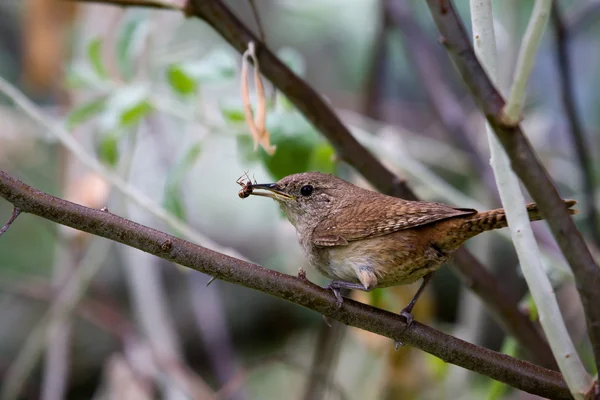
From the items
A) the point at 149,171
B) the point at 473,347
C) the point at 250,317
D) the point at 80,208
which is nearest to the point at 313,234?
the point at 473,347

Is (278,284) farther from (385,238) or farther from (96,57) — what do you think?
(96,57)

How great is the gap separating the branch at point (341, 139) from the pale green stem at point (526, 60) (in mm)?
815

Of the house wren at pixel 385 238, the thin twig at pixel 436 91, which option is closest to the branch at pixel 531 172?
the house wren at pixel 385 238

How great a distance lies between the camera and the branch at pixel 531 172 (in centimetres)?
101

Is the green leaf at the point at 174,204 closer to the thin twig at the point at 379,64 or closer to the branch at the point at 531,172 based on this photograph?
the branch at the point at 531,172

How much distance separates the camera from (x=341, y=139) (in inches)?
72.6

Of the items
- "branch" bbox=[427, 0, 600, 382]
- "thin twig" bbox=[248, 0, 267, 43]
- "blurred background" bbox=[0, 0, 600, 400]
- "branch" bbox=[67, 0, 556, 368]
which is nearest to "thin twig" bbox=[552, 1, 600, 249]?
"blurred background" bbox=[0, 0, 600, 400]

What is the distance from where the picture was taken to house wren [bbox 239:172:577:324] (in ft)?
5.62

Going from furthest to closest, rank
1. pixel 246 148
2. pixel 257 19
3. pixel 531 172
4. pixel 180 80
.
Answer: pixel 246 148 → pixel 180 80 → pixel 257 19 → pixel 531 172

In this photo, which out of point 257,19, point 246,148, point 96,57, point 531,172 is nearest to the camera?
point 531,172

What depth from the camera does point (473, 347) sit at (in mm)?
1373

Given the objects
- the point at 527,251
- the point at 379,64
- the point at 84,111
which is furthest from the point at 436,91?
the point at 527,251

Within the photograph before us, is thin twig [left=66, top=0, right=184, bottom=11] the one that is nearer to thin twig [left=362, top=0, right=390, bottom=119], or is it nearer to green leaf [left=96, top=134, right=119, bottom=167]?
green leaf [left=96, top=134, right=119, bottom=167]

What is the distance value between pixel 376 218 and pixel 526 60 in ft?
2.81
